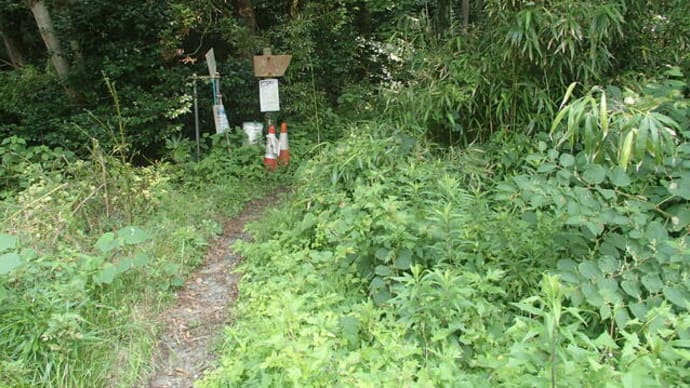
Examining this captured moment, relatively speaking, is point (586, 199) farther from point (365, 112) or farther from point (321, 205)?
point (365, 112)

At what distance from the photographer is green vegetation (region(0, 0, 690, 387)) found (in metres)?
1.94

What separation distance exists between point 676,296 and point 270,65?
15.8ft

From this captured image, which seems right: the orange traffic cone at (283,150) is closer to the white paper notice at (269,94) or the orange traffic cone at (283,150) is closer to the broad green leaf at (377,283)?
the white paper notice at (269,94)

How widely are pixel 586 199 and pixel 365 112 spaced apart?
14.5ft

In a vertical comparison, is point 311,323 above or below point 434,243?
below

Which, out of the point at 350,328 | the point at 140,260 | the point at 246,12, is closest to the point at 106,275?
the point at 140,260

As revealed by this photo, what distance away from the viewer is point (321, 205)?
3.47 metres

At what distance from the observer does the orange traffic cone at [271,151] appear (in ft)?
18.5

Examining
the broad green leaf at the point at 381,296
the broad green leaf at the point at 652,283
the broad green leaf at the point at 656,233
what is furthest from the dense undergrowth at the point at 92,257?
the broad green leaf at the point at 656,233

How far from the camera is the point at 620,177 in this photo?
7.04 ft

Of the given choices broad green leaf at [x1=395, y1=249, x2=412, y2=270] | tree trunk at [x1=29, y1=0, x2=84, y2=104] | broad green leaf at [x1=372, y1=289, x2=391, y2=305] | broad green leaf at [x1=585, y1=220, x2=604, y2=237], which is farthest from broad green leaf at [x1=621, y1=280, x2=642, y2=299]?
tree trunk at [x1=29, y1=0, x2=84, y2=104]

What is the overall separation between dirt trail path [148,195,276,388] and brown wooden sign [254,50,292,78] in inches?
103

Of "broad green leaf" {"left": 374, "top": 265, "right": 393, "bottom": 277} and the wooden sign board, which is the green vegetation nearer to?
"broad green leaf" {"left": 374, "top": 265, "right": 393, "bottom": 277}

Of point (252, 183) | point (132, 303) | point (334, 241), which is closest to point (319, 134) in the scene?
point (252, 183)
